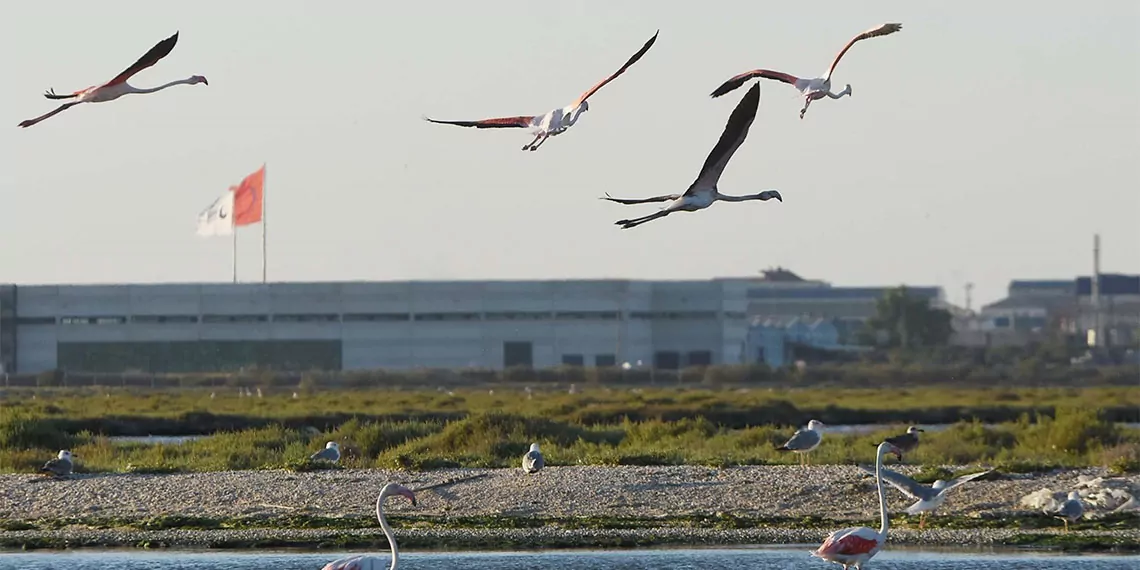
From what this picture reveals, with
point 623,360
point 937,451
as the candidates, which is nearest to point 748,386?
point 623,360

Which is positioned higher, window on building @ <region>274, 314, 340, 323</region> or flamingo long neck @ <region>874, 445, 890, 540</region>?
window on building @ <region>274, 314, 340, 323</region>

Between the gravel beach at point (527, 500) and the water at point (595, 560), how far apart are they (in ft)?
2.86

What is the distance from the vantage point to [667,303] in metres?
99.1

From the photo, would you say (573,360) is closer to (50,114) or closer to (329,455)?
(329,455)

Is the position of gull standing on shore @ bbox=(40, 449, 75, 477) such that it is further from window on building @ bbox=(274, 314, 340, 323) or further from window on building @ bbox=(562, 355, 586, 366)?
window on building @ bbox=(562, 355, 586, 366)

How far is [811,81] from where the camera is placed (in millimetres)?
19156

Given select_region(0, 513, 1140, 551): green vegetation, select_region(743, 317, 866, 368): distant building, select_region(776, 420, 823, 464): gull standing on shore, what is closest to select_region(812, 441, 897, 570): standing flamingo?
select_region(0, 513, 1140, 551): green vegetation

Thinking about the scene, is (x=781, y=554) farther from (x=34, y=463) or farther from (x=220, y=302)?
(x=220, y=302)

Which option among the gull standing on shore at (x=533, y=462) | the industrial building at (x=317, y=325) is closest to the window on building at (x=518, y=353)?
the industrial building at (x=317, y=325)

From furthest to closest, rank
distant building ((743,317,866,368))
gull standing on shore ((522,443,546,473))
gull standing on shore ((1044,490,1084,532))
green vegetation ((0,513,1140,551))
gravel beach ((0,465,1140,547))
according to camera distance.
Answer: distant building ((743,317,866,368))
gull standing on shore ((522,443,546,473))
gull standing on shore ((1044,490,1084,532))
gravel beach ((0,465,1140,547))
green vegetation ((0,513,1140,551))

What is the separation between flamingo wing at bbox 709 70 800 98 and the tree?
444 feet

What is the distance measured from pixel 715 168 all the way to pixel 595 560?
17.6 feet

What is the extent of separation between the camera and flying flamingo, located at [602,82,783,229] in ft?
62.2

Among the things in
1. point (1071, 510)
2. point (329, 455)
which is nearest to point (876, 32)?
point (1071, 510)
